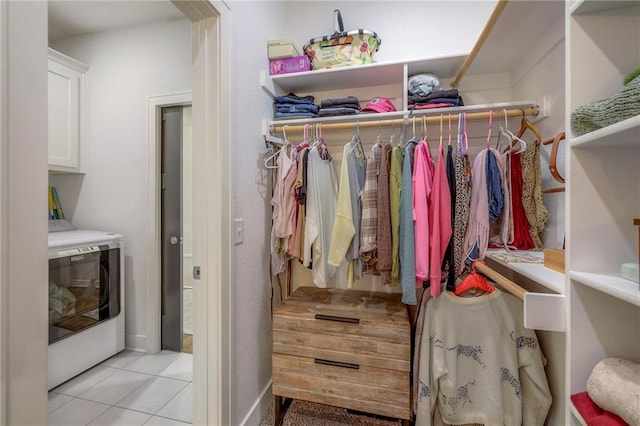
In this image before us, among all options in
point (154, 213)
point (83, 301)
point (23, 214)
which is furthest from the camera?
point (154, 213)

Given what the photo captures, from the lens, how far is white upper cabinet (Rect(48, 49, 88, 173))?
2207mm

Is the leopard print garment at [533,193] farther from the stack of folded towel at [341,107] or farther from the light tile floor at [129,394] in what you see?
the light tile floor at [129,394]

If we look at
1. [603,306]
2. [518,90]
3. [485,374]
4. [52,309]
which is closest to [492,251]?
[485,374]

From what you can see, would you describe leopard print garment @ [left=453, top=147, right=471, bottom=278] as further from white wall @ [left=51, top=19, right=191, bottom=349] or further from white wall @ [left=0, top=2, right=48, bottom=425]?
white wall @ [left=51, top=19, right=191, bottom=349]

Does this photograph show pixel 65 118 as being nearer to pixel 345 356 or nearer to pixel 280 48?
pixel 280 48

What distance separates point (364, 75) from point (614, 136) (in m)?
1.38

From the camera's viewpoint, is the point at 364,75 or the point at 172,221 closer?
the point at 364,75

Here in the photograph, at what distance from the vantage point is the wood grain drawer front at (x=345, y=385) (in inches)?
54.5

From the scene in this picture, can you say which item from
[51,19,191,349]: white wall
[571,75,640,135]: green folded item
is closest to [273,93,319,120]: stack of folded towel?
[51,19,191,349]: white wall

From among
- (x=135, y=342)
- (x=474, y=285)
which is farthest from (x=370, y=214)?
(x=135, y=342)

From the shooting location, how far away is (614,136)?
63 centimetres

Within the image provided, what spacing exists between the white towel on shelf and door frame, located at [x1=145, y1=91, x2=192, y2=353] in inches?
103

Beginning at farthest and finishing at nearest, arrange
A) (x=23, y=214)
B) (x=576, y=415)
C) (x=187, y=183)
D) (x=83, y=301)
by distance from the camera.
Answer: (x=187, y=183) → (x=83, y=301) → (x=576, y=415) → (x=23, y=214)

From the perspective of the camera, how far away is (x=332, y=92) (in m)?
2.00
